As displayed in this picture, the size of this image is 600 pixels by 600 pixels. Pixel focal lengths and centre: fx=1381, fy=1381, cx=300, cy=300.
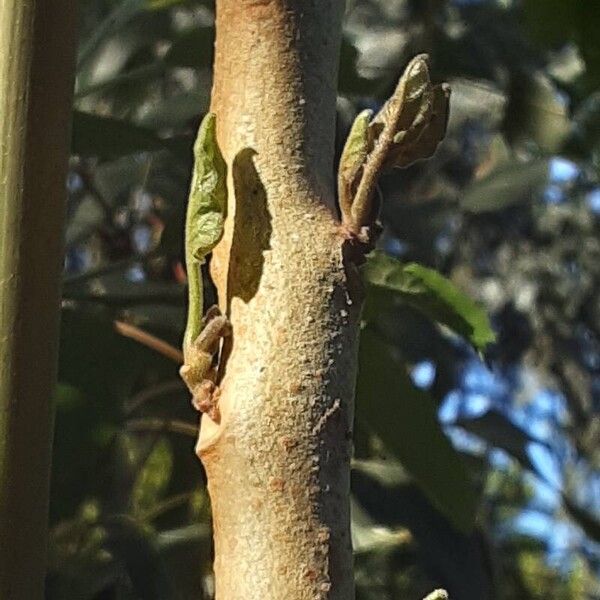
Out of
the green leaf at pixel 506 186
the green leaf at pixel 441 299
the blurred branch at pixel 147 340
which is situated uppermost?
the green leaf at pixel 506 186

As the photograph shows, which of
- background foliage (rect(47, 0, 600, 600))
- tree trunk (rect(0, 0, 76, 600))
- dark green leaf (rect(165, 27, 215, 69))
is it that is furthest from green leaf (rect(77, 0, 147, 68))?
tree trunk (rect(0, 0, 76, 600))

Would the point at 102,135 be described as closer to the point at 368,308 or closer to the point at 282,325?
the point at 368,308

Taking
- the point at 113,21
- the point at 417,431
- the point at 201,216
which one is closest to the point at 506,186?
the point at 113,21

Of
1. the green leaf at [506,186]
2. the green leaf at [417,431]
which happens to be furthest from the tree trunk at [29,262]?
the green leaf at [506,186]

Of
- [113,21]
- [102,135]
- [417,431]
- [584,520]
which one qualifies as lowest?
[584,520]

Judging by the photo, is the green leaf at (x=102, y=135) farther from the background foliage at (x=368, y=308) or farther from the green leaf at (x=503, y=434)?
the green leaf at (x=503, y=434)

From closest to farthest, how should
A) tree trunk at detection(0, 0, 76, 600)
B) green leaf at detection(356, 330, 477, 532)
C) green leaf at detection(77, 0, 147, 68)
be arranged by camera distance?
1. tree trunk at detection(0, 0, 76, 600)
2. green leaf at detection(356, 330, 477, 532)
3. green leaf at detection(77, 0, 147, 68)

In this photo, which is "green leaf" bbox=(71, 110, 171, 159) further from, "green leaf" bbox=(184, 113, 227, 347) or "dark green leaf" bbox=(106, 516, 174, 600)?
"green leaf" bbox=(184, 113, 227, 347)
